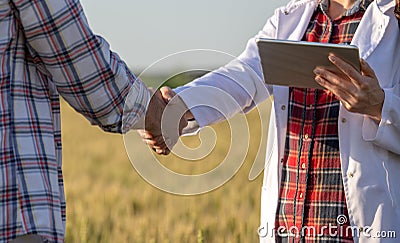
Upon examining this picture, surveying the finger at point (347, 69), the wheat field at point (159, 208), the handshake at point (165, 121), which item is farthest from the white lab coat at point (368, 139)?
the wheat field at point (159, 208)

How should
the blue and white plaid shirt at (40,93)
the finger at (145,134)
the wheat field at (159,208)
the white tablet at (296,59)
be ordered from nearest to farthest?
the blue and white plaid shirt at (40,93), the white tablet at (296,59), the finger at (145,134), the wheat field at (159,208)

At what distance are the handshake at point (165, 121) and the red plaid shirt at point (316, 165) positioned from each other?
44cm

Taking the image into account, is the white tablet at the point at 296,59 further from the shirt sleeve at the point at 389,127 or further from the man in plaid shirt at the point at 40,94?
the man in plaid shirt at the point at 40,94

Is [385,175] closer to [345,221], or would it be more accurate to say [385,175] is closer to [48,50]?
[345,221]

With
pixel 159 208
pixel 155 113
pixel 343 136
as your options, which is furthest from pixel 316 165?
pixel 159 208

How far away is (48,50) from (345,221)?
45.8 inches

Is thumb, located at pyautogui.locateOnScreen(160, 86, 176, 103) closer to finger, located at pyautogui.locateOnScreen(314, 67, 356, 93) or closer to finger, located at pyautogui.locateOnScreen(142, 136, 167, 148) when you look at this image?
finger, located at pyautogui.locateOnScreen(142, 136, 167, 148)

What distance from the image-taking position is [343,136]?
315 centimetres

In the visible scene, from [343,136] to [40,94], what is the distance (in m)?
1.07

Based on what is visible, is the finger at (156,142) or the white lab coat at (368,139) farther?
the finger at (156,142)

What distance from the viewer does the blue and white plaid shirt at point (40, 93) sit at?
8.01 feet

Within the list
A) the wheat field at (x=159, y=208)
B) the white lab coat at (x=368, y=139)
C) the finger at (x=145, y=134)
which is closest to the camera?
the white lab coat at (x=368, y=139)

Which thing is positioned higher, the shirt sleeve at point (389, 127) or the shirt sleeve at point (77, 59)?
the shirt sleeve at point (77, 59)

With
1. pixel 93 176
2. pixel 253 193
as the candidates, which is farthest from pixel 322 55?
pixel 93 176
